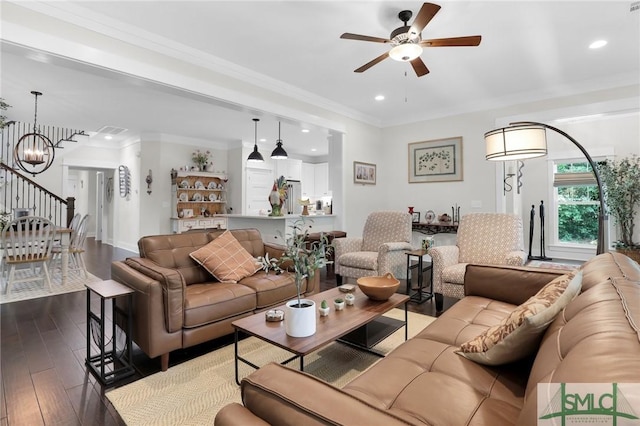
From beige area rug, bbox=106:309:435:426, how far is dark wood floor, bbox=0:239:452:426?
0.34 ft

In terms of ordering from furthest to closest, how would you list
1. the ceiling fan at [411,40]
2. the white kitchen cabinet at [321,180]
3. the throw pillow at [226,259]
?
1. the white kitchen cabinet at [321,180]
2. the throw pillow at [226,259]
3. the ceiling fan at [411,40]

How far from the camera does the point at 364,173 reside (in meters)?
5.92

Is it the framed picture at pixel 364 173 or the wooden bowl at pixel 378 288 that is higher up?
the framed picture at pixel 364 173

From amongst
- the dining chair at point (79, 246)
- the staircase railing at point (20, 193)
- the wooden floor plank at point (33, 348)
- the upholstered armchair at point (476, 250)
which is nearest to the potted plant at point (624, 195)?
the upholstered armchair at point (476, 250)

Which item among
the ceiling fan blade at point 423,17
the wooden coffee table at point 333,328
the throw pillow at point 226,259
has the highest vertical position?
the ceiling fan blade at point 423,17

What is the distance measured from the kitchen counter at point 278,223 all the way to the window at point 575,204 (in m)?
4.87

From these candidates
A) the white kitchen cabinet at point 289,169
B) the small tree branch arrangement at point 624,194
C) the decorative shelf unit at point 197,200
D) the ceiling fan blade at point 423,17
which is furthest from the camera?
the white kitchen cabinet at point 289,169

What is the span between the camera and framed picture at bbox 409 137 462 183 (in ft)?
17.9

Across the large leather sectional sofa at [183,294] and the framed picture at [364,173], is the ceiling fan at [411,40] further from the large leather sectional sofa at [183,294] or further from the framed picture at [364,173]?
the framed picture at [364,173]

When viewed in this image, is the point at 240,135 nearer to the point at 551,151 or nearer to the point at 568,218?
the point at 551,151

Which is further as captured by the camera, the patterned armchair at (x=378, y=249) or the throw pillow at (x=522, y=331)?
the patterned armchair at (x=378, y=249)

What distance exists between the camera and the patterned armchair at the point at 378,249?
153 inches

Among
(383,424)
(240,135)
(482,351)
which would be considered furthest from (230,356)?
(240,135)

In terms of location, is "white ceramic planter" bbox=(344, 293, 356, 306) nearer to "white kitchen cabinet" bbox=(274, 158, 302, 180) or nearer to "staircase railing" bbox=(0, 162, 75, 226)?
"staircase railing" bbox=(0, 162, 75, 226)
